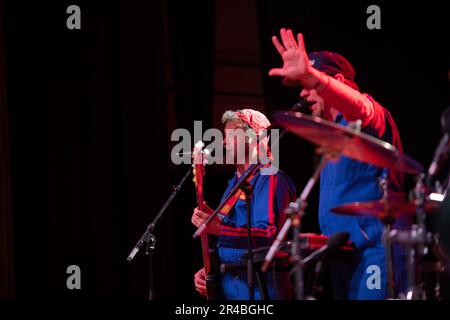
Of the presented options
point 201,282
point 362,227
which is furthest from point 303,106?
point 201,282

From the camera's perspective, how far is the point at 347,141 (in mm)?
2461

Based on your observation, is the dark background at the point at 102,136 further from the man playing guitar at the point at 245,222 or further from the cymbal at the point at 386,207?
the cymbal at the point at 386,207

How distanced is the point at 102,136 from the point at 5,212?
2.97 ft

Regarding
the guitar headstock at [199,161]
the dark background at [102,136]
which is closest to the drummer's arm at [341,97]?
the guitar headstock at [199,161]

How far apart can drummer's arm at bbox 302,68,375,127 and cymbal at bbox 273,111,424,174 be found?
286mm

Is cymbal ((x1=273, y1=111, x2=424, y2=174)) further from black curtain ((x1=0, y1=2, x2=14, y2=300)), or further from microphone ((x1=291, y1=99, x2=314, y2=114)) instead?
black curtain ((x1=0, y1=2, x2=14, y2=300))

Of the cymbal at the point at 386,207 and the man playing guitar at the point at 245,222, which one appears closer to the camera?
the cymbal at the point at 386,207

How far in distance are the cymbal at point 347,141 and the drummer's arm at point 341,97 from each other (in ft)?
0.94

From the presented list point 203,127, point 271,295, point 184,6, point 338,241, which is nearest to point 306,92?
point 338,241

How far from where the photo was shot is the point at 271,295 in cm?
361

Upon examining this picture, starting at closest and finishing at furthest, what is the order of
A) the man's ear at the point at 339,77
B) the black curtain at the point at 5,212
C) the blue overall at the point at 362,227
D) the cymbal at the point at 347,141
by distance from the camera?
the cymbal at the point at 347,141 → the blue overall at the point at 362,227 → the man's ear at the point at 339,77 → the black curtain at the point at 5,212

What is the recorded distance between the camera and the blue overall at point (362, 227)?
3.03 meters

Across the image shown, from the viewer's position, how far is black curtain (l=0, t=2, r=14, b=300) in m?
5.05

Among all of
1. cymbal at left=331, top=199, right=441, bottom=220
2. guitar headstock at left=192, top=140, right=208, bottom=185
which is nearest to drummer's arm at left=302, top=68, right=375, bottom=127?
cymbal at left=331, top=199, right=441, bottom=220
